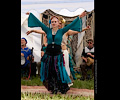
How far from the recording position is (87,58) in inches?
149

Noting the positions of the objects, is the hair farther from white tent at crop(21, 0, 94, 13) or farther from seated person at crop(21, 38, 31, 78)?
seated person at crop(21, 38, 31, 78)

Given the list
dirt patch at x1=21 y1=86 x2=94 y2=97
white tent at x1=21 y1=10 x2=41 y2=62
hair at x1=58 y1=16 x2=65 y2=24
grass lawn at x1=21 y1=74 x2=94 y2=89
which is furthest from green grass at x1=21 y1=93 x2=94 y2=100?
hair at x1=58 y1=16 x2=65 y2=24

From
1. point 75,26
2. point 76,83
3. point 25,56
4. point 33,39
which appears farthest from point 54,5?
point 76,83

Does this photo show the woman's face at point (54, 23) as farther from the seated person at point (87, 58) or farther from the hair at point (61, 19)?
the seated person at point (87, 58)

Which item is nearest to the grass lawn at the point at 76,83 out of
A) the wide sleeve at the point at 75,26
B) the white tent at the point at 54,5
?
the wide sleeve at the point at 75,26

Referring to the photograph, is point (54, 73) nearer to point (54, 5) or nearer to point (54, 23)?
point (54, 23)

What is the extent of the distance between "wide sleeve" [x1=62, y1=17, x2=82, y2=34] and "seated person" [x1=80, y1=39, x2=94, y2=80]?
1.11 feet

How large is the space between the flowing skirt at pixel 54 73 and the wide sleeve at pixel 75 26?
1.30 ft

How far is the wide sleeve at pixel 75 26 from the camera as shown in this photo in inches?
134

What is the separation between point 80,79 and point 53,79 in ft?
1.91

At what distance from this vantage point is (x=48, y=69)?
3.44m

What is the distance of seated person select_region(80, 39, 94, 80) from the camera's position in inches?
141

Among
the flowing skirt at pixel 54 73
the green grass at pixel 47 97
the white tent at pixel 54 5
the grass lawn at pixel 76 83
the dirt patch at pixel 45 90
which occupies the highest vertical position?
the white tent at pixel 54 5

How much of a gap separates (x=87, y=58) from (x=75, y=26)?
25.1 inches
